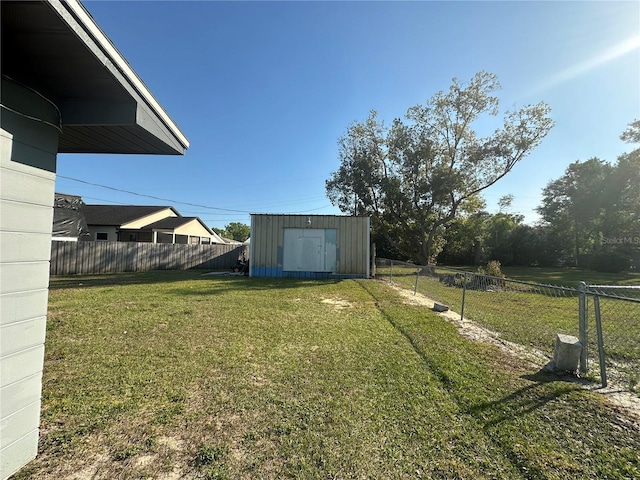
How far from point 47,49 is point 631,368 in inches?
249

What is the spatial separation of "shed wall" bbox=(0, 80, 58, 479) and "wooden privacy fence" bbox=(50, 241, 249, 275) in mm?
13677

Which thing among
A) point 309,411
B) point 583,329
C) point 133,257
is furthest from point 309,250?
point 309,411

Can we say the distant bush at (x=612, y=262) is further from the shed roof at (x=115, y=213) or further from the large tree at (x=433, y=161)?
the shed roof at (x=115, y=213)

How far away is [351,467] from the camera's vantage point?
1.83 meters

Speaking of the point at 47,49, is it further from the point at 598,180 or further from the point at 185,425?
the point at 598,180

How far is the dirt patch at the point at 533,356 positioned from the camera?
8.62 feet

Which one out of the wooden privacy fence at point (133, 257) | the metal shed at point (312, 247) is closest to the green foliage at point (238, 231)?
the wooden privacy fence at point (133, 257)

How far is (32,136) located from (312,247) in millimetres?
11499

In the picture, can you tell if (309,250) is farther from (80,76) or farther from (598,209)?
(598,209)

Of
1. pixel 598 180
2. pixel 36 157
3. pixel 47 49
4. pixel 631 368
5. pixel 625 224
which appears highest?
pixel 598 180

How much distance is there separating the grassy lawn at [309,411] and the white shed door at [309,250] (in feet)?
27.6

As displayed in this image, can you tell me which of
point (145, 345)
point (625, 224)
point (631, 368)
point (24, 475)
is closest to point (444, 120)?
point (631, 368)

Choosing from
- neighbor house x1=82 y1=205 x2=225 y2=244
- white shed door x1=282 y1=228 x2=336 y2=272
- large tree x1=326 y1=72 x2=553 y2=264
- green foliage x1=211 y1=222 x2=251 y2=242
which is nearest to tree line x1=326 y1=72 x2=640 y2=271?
large tree x1=326 y1=72 x2=553 y2=264

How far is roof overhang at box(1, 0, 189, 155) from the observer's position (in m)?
1.56
